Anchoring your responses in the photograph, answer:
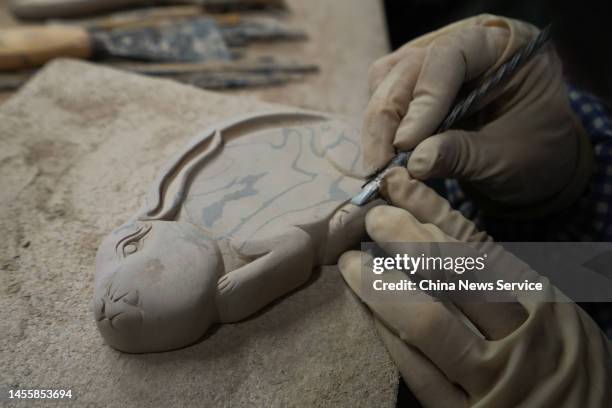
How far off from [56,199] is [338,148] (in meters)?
1.04

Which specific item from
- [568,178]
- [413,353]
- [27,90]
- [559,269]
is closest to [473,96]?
[568,178]

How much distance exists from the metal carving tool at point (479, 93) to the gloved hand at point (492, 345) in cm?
18

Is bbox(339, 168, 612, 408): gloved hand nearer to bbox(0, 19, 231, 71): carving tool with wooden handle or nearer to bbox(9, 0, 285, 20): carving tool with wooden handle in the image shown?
bbox(0, 19, 231, 71): carving tool with wooden handle

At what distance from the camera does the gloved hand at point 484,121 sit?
5.24 ft

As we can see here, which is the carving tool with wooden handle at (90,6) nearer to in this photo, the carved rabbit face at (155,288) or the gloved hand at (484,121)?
the gloved hand at (484,121)

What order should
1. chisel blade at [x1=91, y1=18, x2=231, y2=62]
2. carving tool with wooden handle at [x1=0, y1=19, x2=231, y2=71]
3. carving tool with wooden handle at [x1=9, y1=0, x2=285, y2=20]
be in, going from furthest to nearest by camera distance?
carving tool with wooden handle at [x1=9, y1=0, x2=285, y2=20]
chisel blade at [x1=91, y1=18, x2=231, y2=62]
carving tool with wooden handle at [x1=0, y1=19, x2=231, y2=71]

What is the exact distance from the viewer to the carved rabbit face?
1.31 m

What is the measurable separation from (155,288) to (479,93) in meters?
1.20

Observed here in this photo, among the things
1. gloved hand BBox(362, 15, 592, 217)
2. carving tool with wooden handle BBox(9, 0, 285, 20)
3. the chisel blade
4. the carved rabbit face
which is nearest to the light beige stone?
the carved rabbit face

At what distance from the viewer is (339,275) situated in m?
1.64

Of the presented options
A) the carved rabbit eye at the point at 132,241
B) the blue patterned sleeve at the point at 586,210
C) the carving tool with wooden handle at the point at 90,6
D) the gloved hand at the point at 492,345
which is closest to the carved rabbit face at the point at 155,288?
the carved rabbit eye at the point at 132,241

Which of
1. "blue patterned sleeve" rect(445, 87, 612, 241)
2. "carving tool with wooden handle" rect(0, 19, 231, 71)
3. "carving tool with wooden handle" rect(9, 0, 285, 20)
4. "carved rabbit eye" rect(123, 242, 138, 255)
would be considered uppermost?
"carving tool with wooden handle" rect(9, 0, 285, 20)

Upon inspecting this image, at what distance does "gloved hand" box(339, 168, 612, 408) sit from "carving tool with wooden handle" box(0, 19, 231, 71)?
1.91 metres

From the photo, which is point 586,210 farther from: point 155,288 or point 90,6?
point 90,6
